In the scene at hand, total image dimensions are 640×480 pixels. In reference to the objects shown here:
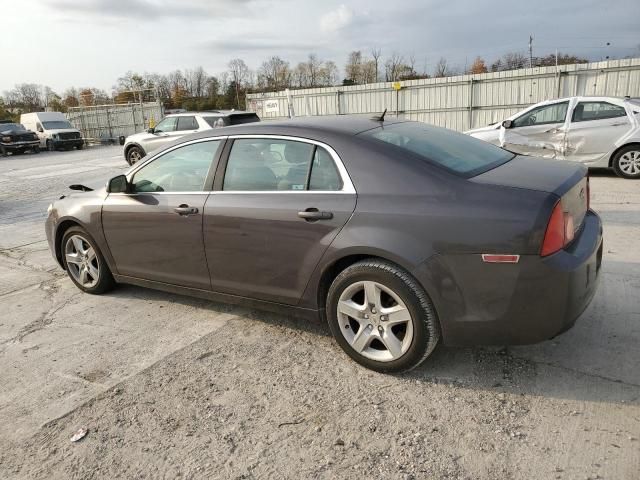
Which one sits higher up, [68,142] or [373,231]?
[373,231]

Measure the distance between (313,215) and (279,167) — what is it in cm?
53

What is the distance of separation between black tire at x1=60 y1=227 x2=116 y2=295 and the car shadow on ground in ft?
7.73

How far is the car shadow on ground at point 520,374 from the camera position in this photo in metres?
2.88

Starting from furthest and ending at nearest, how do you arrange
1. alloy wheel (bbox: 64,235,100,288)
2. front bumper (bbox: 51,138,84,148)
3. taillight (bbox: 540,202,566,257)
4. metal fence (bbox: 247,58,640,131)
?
1. front bumper (bbox: 51,138,84,148)
2. metal fence (bbox: 247,58,640,131)
3. alloy wheel (bbox: 64,235,100,288)
4. taillight (bbox: 540,202,566,257)

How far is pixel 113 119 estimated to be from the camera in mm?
32719

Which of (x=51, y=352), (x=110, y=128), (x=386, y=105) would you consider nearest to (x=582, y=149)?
(x=51, y=352)

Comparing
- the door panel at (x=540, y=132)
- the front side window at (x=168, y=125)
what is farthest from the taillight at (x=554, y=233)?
the front side window at (x=168, y=125)

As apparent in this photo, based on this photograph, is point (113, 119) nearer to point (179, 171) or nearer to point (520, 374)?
point (179, 171)

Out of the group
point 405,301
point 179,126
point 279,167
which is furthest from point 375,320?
point 179,126

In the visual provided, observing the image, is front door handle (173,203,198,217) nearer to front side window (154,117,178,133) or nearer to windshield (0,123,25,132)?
front side window (154,117,178,133)

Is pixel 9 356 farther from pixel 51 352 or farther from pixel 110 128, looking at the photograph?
pixel 110 128

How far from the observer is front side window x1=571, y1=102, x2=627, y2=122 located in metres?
9.36

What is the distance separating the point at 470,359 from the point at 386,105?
20.1 meters

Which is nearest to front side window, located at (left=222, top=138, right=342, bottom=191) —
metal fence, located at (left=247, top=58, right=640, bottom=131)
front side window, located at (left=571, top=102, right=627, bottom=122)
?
front side window, located at (left=571, top=102, right=627, bottom=122)
